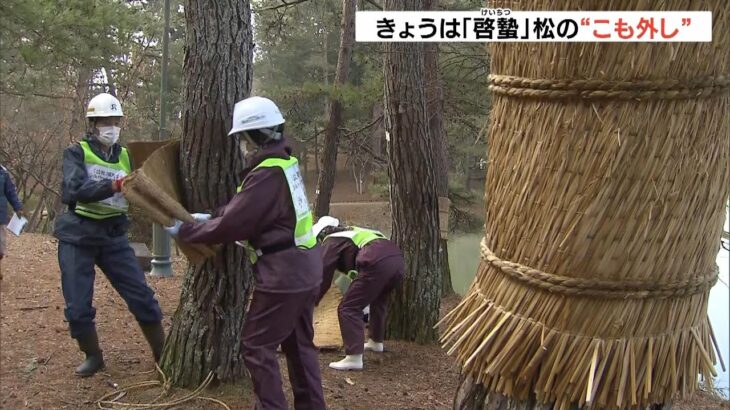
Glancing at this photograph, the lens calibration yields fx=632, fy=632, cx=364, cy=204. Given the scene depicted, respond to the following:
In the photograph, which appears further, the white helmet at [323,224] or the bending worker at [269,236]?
the white helmet at [323,224]

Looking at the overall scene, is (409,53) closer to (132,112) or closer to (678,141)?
(678,141)

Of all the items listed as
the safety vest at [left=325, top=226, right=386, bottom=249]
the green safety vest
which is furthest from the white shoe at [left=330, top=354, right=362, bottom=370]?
the safety vest at [left=325, top=226, right=386, bottom=249]

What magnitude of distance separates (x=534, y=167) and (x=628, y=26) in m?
0.46

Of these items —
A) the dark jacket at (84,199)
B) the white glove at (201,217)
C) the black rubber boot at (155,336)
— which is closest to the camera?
the white glove at (201,217)

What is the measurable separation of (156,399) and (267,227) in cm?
151

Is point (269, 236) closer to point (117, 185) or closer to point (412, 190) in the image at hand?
point (117, 185)

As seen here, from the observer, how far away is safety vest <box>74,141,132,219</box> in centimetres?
435

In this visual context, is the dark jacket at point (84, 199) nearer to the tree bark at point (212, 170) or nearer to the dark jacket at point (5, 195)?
the tree bark at point (212, 170)

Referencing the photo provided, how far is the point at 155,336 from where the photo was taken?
15.3 feet

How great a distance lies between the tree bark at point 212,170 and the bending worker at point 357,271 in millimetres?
1279

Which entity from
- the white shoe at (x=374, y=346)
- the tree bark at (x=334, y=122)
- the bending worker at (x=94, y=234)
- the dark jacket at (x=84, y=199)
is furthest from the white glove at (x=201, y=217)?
the tree bark at (x=334, y=122)

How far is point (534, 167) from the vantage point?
74.0 inches

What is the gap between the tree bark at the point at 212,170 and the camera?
3.95 meters

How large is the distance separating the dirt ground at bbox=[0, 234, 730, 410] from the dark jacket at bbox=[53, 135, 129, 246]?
0.98 metres
